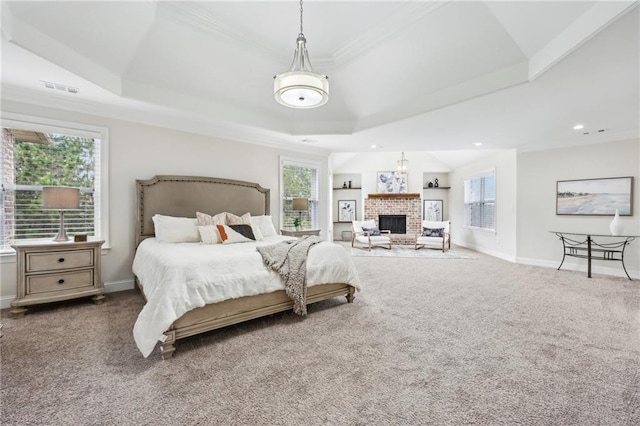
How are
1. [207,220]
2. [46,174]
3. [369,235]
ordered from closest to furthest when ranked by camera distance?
[46,174], [207,220], [369,235]

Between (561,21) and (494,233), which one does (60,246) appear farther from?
(494,233)

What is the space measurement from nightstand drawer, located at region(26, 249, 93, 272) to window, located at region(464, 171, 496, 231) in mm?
8066

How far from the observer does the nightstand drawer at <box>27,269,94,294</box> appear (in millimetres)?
2957

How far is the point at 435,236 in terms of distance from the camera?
8.02 m

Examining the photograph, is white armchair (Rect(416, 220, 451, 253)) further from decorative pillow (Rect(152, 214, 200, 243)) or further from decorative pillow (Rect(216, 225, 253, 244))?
decorative pillow (Rect(152, 214, 200, 243))

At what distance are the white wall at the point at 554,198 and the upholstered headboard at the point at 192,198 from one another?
5.37 meters

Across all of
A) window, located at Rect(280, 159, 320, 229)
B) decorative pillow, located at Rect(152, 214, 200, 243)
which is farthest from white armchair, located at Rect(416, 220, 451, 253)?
decorative pillow, located at Rect(152, 214, 200, 243)

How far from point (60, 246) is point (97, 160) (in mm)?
1221

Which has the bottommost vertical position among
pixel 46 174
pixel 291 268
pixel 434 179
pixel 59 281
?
pixel 59 281

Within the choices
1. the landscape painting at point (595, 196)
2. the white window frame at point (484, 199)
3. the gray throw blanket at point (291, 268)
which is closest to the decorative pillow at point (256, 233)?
the gray throw blanket at point (291, 268)

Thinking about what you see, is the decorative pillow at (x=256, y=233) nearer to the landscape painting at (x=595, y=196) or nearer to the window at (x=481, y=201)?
the landscape painting at (x=595, y=196)

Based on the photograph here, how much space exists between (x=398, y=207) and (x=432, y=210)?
1.31 m

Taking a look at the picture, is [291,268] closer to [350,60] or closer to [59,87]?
[350,60]

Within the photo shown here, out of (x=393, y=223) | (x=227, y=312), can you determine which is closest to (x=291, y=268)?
(x=227, y=312)
